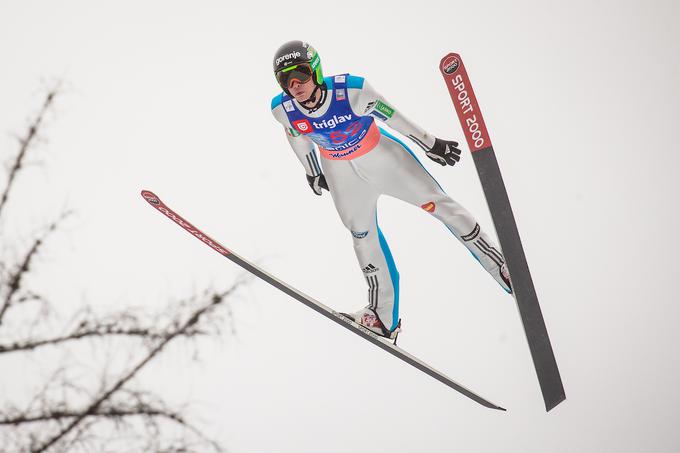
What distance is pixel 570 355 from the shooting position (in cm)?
507

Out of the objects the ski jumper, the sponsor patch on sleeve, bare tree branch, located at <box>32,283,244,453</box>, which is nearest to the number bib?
the ski jumper

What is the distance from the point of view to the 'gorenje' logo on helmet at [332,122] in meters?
3.41

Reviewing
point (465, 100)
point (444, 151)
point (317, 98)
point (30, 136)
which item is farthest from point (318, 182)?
point (30, 136)

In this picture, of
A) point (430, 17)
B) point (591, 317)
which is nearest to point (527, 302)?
point (591, 317)

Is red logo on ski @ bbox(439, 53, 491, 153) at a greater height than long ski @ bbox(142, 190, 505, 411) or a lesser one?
greater

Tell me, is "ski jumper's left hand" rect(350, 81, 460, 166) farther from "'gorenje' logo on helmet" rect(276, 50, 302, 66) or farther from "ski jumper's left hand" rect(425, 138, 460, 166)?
"'gorenje' logo on helmet" rect(276, 50, 302, 66)

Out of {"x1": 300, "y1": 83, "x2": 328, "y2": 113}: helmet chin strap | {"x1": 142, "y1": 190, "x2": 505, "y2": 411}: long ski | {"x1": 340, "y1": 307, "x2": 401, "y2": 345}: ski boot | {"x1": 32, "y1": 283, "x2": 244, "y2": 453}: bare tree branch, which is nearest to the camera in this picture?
{"x1": 32, "y1": 283, "x2": 244, "y2": 453}: bare tree branch

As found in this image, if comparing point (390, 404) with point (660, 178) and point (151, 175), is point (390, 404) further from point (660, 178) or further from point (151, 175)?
point (660, 178)

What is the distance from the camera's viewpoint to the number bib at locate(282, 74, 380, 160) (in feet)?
11.1

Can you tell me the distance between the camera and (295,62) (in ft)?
10.5

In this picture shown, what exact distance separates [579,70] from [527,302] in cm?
349

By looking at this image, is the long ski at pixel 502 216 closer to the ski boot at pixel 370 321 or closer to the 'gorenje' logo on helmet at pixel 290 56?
the 'gorenje' logo on helmet at pixel 290 56

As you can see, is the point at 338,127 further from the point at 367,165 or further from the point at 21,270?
the point at 21,270

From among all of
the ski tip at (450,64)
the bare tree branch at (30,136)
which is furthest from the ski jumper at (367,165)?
the bare tree branch at (30,136)
